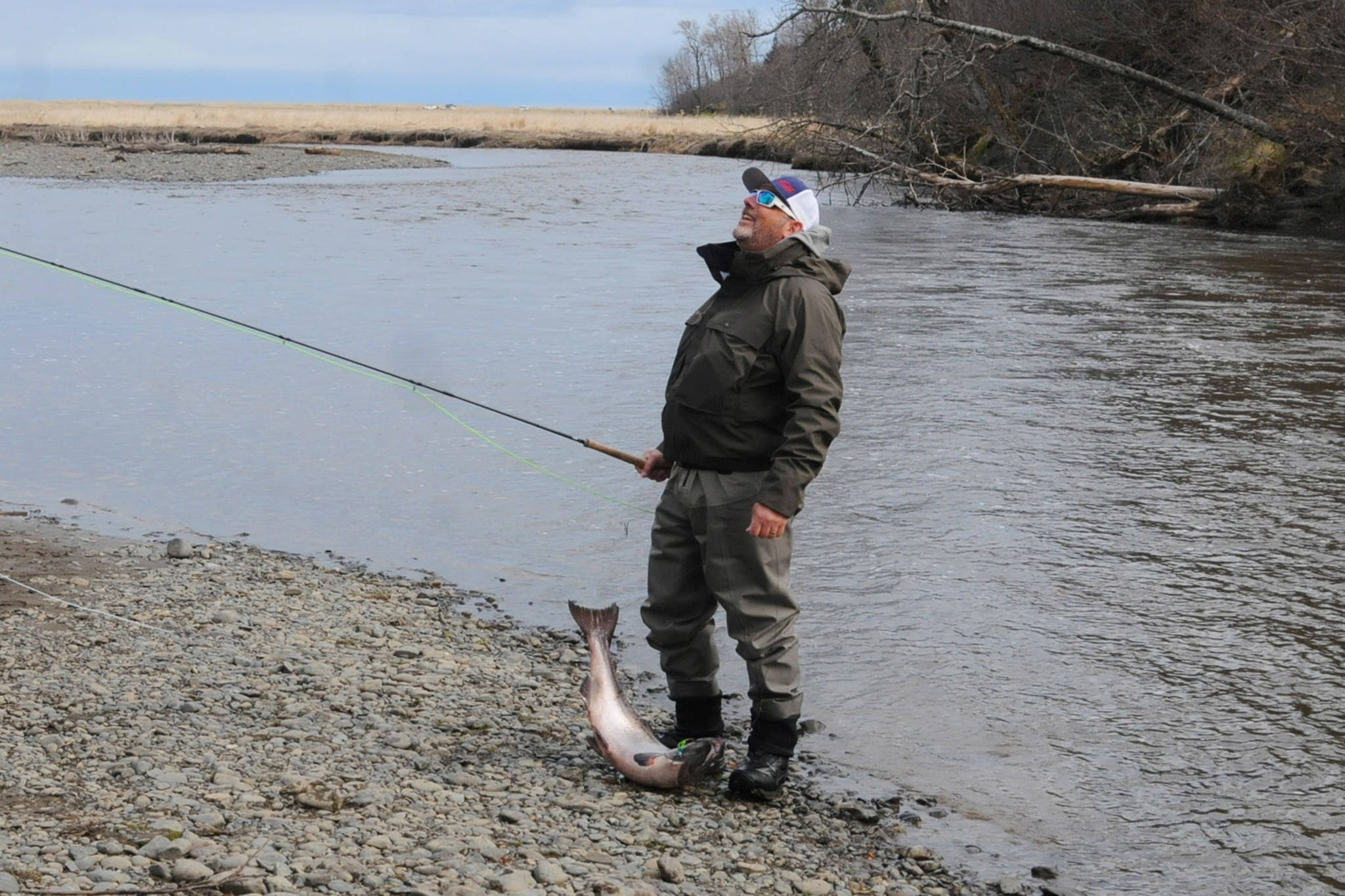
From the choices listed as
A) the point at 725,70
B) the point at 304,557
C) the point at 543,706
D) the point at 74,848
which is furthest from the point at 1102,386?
the point at 725,70

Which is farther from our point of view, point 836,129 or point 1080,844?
point 836,129

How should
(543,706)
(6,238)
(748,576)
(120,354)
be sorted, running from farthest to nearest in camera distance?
(6,238) < (120,354) < (543,706) < (748,576)

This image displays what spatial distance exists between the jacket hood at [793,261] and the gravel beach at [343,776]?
160 cm

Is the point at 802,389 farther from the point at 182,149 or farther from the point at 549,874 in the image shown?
the point at 182,149

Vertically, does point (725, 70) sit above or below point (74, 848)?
above

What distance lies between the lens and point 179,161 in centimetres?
4734

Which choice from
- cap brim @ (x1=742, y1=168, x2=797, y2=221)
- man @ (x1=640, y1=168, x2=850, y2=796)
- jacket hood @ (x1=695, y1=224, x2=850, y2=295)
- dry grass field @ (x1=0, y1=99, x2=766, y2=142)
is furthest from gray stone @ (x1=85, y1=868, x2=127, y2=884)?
dry grass field @ (x1=0, y1=99, x2=766, y2=142)

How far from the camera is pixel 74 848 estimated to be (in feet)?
11.9

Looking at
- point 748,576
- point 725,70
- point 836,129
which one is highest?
point 725,70

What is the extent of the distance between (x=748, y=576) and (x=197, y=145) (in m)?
56.8

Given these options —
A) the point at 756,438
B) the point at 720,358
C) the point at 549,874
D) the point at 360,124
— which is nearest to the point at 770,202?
the point at 720,358

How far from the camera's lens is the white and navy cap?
4.36 metres

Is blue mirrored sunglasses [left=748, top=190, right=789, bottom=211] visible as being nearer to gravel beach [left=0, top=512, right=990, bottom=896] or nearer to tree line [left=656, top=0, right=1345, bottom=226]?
gravel beach [left=0, top=512, right=990, bottom=896]

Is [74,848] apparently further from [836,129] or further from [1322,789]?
[836,129]
